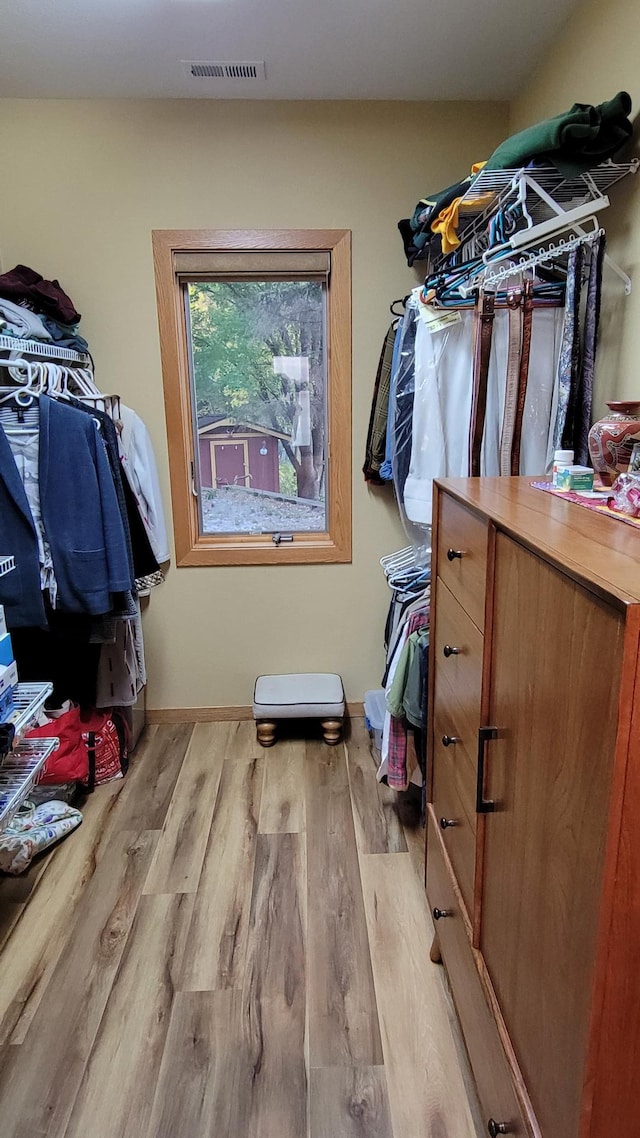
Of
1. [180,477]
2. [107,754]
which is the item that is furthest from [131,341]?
[107,754]

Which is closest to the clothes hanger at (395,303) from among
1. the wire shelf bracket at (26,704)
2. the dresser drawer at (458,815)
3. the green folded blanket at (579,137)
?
the green folded blanket at (579,137)

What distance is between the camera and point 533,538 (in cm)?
89

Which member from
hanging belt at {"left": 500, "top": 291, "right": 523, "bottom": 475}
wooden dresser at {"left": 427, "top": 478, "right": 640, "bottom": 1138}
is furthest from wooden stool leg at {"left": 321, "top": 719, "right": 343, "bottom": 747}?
hanging belt at {"left": 500, "top": 291, "right": 523, "bottom": 475}

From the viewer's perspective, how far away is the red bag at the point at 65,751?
2344 mm

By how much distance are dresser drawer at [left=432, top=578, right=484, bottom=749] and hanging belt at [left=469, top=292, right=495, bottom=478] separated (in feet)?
1.53

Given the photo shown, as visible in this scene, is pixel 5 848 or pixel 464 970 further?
pixel 5 848

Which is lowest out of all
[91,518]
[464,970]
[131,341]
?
[464,970]

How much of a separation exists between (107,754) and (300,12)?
2586 mm

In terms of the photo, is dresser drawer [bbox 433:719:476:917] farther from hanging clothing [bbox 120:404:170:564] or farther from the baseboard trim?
hanging clothing [bbox 120:404:170:564]

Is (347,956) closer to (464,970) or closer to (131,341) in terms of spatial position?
(464,970)

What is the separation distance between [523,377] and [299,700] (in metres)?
1.61

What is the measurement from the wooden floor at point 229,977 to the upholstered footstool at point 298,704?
1.03 feet

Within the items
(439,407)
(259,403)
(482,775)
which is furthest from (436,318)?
(482,775)

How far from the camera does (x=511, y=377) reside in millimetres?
1693
